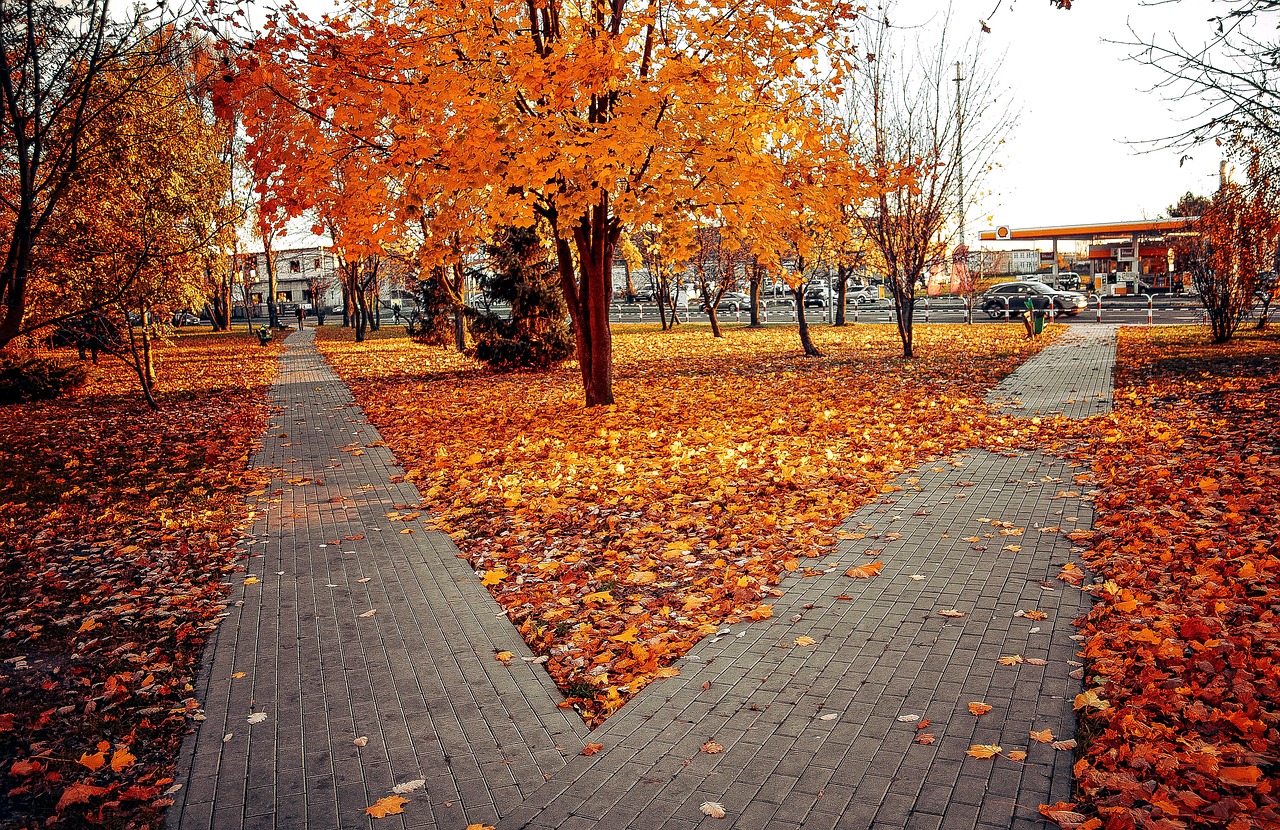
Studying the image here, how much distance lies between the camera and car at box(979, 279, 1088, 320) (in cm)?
3647

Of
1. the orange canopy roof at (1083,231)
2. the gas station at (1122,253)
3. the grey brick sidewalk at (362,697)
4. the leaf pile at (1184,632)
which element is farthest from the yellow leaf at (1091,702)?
the orange canopy roof at (1083,231)

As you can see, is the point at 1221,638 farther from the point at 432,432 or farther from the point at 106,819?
the point at 432,432

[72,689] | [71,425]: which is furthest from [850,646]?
[71,425]

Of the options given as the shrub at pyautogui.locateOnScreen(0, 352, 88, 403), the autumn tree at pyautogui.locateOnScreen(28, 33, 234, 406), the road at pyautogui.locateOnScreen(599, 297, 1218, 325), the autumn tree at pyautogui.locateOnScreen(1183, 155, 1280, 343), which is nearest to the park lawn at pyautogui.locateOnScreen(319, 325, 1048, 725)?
the autumn tree at pyautogui.locateOnScreen(28, 33, 234, 406)

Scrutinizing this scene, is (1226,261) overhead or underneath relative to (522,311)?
overhead

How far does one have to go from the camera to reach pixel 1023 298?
36594 millimetres

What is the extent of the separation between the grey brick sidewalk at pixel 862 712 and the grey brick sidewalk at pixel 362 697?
1.31ft

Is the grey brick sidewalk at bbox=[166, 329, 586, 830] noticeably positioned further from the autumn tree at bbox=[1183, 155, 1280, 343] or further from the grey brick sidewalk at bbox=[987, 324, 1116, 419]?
the autumn tree at bbox=[1183, 155, 1280, 343]

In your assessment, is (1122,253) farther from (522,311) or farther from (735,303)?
(522,311)

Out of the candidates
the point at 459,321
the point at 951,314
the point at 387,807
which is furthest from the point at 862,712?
the point at 951,314

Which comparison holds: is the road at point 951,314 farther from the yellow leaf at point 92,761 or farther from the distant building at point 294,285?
the distant building at point 294,285

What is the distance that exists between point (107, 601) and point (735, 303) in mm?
45849

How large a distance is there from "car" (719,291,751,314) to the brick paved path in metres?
43.5

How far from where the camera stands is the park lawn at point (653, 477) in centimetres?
539
